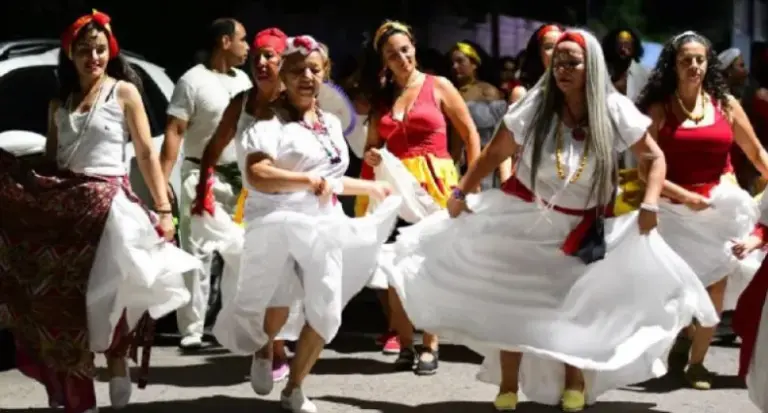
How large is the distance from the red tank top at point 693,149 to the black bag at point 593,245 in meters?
1.12

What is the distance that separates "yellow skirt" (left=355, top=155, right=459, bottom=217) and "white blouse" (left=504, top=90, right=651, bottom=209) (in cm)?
139

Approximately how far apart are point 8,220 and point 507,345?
239 cm

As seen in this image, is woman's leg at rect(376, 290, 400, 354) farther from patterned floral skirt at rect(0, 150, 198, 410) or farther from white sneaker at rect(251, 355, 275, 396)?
patterned floral skirt at rect(0, 150, 198, 410)

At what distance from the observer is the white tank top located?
22.9ft

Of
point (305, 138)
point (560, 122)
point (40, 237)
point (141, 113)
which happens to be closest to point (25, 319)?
point (40, 237)

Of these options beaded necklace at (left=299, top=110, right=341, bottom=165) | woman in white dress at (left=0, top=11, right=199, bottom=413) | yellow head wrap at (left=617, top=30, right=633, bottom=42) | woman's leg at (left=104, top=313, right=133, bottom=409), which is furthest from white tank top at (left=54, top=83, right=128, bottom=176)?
yellow head wrap at (left=617, top=30, right=633, bottom=42)

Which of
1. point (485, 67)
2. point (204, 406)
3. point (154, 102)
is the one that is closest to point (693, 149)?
point (204, 406)

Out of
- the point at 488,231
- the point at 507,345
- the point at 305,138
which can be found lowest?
the point at 507,345

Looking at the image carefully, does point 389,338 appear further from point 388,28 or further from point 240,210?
point 388,28

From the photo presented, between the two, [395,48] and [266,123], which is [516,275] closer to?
[266,123]

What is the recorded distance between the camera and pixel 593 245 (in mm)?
6996

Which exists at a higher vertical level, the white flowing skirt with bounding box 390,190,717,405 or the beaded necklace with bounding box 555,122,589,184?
the beaded necklace with bounding box 555,122,589,184

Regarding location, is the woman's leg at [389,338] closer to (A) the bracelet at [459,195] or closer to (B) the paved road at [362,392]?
(B) the paved road at [362,392]

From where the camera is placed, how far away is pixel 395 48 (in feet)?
27.8
